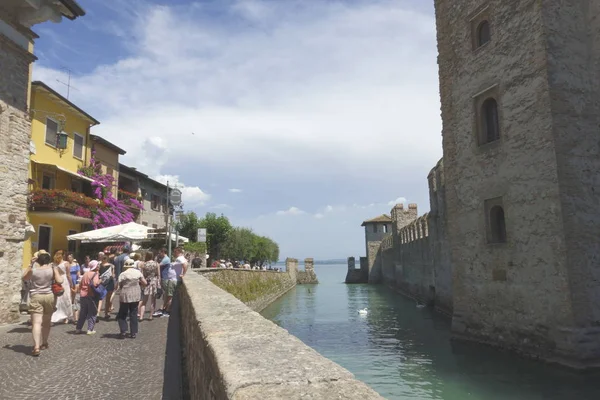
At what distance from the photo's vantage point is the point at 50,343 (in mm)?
8141

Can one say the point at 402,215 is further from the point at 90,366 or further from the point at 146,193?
the point at 90,366

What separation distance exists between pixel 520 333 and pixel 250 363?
11798 millimetres

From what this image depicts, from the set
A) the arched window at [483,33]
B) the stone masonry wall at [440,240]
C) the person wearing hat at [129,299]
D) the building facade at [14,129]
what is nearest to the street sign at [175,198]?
the building facade at [14,129]

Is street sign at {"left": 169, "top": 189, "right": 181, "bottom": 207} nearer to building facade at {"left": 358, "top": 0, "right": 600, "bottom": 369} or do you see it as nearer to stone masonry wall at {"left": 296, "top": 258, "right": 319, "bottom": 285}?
building facade at {"left": 358, "top": 0, "right": 600, "bottom": 369}

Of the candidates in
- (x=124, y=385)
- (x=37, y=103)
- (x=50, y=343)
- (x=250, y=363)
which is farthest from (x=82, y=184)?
(x=250, y=363)

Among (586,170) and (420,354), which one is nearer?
(586,170)

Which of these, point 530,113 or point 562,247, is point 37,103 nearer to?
point 530,113

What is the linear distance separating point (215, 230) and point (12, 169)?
3432 cm

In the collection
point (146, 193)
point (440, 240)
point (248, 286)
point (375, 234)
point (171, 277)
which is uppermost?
point (146, 193)

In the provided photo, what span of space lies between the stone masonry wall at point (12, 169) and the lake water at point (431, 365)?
825cm

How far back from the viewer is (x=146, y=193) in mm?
34125

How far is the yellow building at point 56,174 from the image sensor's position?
1916 centimetres

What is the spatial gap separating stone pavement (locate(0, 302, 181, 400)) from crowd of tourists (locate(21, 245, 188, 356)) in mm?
359

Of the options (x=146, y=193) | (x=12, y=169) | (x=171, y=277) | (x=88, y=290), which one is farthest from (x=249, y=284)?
(x=88, y=290)
